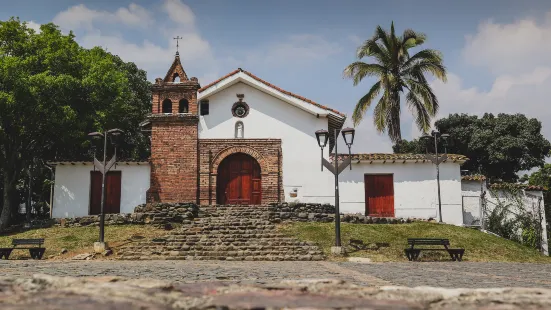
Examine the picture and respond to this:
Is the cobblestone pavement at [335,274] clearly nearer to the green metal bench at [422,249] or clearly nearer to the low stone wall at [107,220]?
the green metal bench at [422,249]

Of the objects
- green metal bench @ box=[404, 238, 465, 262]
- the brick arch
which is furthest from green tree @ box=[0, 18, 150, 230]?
green metal bench @ box=[404, 238, 465, 262]

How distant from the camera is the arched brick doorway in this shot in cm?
2252

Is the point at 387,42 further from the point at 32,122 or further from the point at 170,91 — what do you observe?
the point at 32,122

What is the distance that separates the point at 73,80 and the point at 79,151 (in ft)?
25.5

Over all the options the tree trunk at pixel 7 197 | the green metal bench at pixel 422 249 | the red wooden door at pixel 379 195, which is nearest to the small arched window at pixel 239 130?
the red wooden door at pixel 379 195

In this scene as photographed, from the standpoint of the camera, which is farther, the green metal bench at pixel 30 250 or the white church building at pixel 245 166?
the white church building at pixel 245 166

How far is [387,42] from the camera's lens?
28.0 metres

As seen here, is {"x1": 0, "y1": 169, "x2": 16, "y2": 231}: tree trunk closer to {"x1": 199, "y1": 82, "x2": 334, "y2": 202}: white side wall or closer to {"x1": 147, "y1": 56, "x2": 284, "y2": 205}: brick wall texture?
{"x1": 147, "y1": 56, "x2": 284, "y2": 205}: brick wall texture

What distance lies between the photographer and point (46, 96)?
21.2 meters

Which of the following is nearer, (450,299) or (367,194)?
(450,299)

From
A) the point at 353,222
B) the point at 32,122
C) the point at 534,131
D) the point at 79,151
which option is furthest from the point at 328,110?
the point at 534,131

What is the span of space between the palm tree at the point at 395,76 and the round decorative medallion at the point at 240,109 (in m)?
7.02

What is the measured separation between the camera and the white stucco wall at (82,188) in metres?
22.5

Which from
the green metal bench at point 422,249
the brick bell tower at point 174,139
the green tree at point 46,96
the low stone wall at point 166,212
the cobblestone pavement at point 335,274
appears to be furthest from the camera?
the brick bell tower at point 174,139
